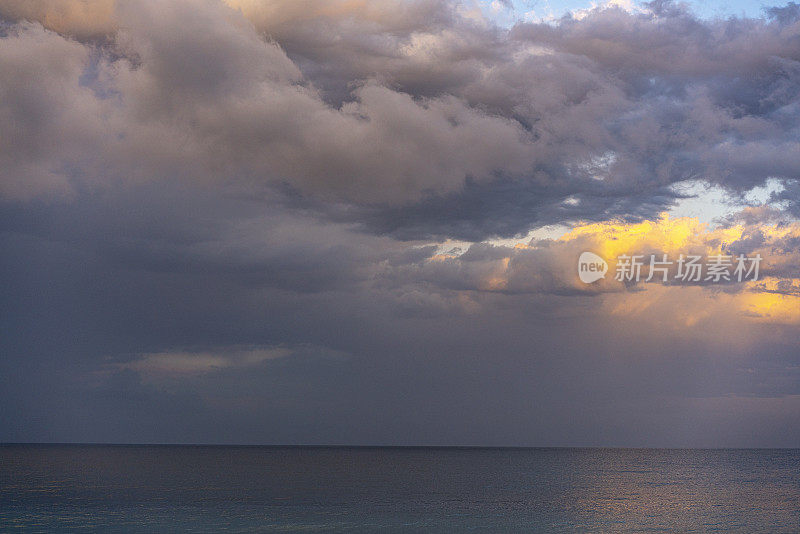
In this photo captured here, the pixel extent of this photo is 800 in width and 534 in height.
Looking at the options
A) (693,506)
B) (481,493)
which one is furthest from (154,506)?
(693,506)

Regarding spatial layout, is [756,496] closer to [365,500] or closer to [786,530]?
[786,530]

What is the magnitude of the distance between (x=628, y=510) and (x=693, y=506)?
367 inches

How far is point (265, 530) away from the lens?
49094 millimetres

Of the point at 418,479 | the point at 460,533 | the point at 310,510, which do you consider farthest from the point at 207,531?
the point at 418,479

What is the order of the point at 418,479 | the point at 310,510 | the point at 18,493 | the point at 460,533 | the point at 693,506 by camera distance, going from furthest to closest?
the point at 418,479
the point at 18,493
the point at 693,506
the point at 310,510
the point at 460,533

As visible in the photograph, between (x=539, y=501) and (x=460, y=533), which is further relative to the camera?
(x=539, y=501)

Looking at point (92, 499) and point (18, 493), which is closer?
point (92, 499)

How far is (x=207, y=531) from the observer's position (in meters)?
48.7

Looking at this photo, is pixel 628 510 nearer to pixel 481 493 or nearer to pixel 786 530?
pixel 786 530

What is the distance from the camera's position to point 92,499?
69.8 meters

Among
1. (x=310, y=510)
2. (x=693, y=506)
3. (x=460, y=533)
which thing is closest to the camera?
(x=460, y=533)

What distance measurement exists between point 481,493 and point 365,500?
16.5m

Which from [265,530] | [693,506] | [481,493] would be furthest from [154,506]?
[693,506]

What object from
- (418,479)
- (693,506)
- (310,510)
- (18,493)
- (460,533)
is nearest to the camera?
(460,533)
